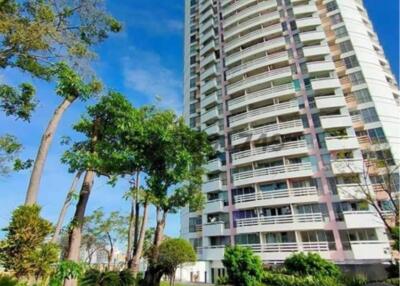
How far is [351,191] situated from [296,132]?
A: 8093 mm

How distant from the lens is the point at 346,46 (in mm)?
32688

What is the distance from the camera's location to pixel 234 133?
35.0 meters

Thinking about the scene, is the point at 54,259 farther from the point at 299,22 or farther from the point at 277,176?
the point at 299,22

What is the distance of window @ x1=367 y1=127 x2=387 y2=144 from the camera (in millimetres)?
26906

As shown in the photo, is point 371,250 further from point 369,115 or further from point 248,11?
point 248,11

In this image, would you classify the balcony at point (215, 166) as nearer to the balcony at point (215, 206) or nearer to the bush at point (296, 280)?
the balcony at point (215, 206)

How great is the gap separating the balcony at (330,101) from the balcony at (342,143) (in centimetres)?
368

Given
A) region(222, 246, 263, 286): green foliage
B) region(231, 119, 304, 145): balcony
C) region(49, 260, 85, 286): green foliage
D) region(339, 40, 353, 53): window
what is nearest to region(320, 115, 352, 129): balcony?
region(231, 119, 304, 145): balcony

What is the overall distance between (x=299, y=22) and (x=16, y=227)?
3655 cm

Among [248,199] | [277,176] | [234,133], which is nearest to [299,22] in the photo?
[234,133]

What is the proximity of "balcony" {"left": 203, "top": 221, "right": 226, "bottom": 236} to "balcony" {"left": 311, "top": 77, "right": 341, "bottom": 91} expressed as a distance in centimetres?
1810

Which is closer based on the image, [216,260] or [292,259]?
[292,259]

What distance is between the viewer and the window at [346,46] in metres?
32.3

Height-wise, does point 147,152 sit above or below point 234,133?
below
